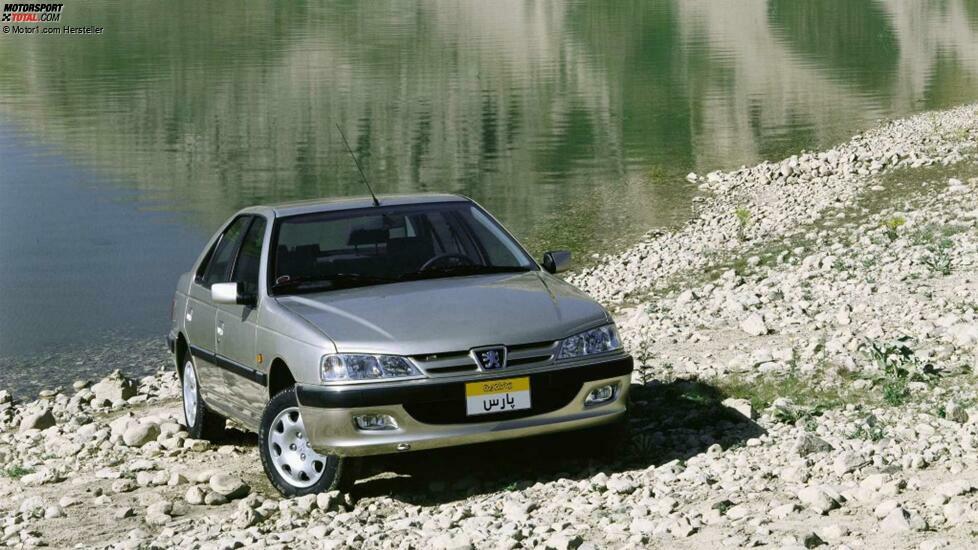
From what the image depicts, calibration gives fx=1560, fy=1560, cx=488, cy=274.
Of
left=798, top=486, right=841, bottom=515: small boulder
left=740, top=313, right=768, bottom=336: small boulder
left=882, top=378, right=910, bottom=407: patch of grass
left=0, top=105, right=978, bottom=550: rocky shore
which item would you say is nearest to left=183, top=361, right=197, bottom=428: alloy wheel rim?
left=0, top=105, right=978, bottom=550: rocky shore

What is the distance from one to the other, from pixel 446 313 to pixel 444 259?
0.98 m

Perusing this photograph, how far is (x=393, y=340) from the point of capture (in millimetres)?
8031

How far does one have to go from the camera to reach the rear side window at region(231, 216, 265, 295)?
370 inches

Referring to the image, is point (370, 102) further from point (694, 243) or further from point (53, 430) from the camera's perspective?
point (53, 430)

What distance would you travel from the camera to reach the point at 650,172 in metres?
32.6

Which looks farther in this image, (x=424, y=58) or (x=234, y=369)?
(x=424, y=58)

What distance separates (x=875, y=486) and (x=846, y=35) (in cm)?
8129

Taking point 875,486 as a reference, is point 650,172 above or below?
below

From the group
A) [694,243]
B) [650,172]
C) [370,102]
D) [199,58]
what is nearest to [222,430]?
[694,243]

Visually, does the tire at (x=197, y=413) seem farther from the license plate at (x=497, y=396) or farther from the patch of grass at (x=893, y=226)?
the patch of grass at (x=893, y=226)

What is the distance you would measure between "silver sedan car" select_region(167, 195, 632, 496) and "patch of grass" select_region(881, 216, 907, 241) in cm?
741

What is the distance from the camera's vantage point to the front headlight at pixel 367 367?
7992 mm

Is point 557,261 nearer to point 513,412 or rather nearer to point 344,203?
point 344,203

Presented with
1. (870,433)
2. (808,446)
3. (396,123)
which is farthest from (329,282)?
(396,123)
